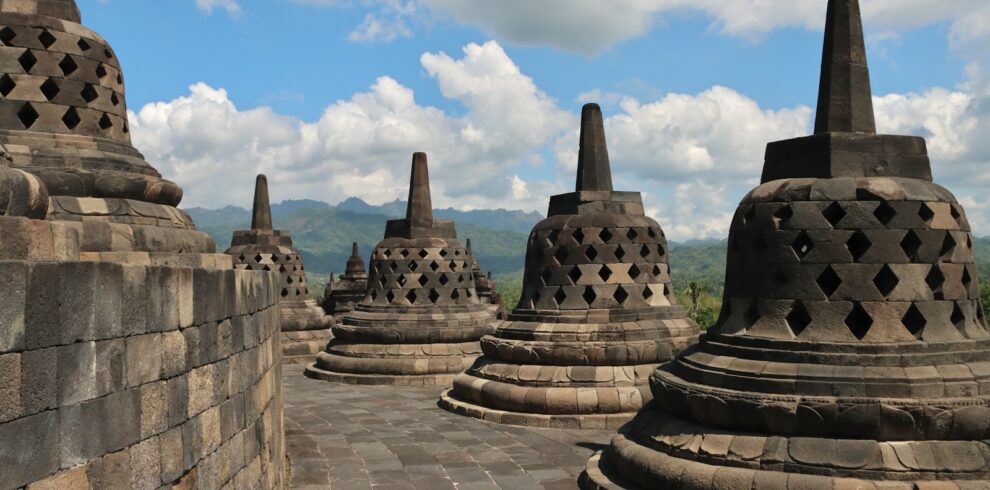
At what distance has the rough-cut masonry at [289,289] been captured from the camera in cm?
1864

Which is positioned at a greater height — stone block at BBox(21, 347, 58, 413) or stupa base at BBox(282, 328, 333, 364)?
stone block at BBox(21, 347, 58, 413)

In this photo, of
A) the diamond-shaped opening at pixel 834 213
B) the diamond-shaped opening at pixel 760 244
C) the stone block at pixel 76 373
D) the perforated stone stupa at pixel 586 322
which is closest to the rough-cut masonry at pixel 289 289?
the perforated stone stupa at pixel 586 322

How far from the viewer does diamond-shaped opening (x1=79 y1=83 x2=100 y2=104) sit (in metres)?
7.76

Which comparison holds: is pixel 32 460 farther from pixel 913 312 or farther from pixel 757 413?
pixel 913 312

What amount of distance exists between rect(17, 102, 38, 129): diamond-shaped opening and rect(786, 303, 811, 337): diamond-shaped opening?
22.1 feet

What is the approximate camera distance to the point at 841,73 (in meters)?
7.00

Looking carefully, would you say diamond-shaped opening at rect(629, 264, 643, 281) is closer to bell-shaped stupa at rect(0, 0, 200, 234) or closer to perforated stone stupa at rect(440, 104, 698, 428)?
perforated stone stupa at rect(440, 104, 698, 428)

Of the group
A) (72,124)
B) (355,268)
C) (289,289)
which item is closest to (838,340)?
(72,124)

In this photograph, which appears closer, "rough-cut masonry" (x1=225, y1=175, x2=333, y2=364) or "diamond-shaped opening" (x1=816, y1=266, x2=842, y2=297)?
"diamond-shaped opening" (x1=816, y1=266, x2=842, y2=297)

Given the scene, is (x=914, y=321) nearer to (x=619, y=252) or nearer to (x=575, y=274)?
(x=619, y=252)

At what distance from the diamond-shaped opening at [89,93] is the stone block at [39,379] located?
528 cm

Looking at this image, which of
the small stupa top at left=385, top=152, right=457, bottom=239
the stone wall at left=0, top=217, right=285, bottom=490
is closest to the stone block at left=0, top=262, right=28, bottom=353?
the stone wall at left=0, top=217, right=285, bottom=490

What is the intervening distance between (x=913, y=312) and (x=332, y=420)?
7454 millimetres

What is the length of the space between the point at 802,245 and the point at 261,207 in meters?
15.8
